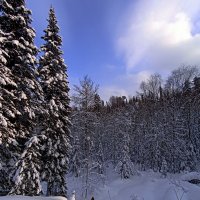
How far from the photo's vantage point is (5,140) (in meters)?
14.7

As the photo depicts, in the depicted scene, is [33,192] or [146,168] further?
[146,168]

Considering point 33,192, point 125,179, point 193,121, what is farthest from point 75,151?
point 33,192

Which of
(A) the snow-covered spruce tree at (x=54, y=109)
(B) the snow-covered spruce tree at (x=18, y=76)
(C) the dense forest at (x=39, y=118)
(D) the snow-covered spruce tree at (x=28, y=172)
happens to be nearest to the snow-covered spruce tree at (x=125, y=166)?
(C) the dense forest at (x=39, y=118)

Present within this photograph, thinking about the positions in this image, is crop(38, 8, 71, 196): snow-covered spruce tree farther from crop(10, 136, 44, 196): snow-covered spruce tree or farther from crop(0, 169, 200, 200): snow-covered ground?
crop(10, 136, 44, 196): snow-covered spruce tree

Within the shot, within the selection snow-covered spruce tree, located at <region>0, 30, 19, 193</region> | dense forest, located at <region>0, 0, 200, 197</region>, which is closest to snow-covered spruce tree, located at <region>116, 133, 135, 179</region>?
dense forest, located at <region>0, 0, 200, 197</region>

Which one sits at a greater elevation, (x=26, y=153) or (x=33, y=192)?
(x=26, y=153)

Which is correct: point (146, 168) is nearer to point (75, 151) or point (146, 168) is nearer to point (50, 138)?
point (75, 151)

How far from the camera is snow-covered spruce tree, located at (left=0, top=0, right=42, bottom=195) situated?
1528 centimetres

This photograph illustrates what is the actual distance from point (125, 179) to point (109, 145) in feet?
66.5

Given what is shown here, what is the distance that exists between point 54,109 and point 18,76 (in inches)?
239

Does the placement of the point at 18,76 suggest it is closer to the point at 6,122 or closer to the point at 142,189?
the point at 6,122

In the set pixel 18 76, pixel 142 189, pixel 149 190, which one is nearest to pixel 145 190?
pixel 149 190

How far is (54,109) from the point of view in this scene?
22203 millimetres

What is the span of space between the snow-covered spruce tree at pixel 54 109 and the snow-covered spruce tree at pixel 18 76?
4.58 meters
